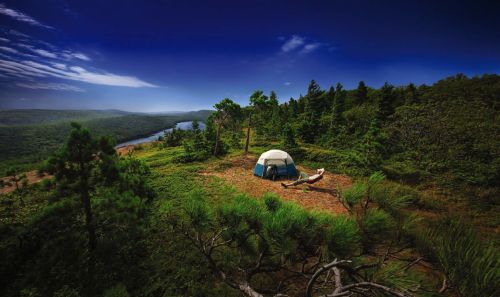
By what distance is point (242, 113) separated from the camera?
20094mm

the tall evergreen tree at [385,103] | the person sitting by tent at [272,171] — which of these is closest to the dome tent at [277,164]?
the person sitting by tent at [272,171]

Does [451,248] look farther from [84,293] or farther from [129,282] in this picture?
[84,293]

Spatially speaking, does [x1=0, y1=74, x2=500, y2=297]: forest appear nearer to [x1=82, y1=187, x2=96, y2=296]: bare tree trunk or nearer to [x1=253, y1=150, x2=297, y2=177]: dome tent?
[x1=82, y1=187, x2=96, y2=296]: bare tree trunk

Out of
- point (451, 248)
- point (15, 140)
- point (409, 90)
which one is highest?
point (409, 90)

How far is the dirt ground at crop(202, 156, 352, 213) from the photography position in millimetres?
10016

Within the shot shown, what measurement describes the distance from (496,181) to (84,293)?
22135 millimetres

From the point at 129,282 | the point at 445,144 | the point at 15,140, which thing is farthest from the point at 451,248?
the point at 15,140

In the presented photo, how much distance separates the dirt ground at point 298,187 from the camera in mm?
10016

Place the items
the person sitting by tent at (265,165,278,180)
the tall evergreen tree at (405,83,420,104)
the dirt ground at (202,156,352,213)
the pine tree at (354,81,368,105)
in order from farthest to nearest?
the pine tree at (354,81,368,105)
the tall evergreen tree at (405,83,420,104)
the person sitting by tent at (265,165,278,180)
the dirt ground at (202,156,352,213)

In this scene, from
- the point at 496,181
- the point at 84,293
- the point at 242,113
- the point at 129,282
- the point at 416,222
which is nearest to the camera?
the point at 416,222

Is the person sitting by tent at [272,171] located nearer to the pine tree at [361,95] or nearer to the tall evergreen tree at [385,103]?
the tall evergreen tree at [385,103]

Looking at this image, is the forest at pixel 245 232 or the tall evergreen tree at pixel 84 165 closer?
the forest at pixel 245 232

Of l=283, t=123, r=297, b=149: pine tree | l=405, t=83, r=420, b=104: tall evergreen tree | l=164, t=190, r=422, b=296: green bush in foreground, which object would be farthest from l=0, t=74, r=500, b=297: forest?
l=405, t=83, r=420, b=104: tall evergreen tree

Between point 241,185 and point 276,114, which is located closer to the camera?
point 241,185
